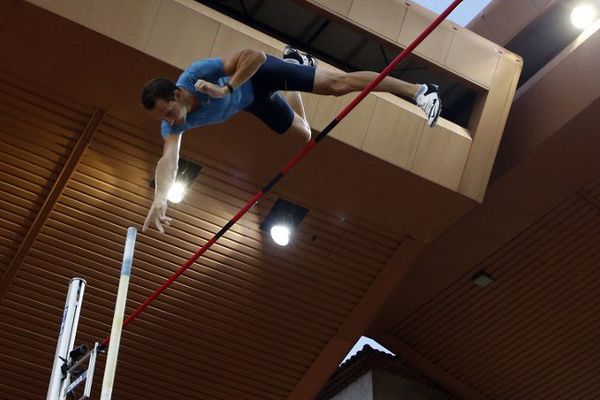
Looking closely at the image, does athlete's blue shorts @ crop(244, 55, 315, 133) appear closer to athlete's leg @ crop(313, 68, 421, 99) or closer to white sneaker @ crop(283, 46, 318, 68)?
athlete's leg @ crop(313, 68, 421, 99)

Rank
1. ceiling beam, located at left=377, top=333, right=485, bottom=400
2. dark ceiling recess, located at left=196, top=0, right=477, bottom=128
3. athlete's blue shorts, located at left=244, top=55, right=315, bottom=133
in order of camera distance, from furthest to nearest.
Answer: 1. ceiling beam, located at left=377, top=333, right=485, bottom=400
2. dark ceiling recess, located at left=196, top=0, right=477, bottom=128
3. athlete's blue shorts, located at left=244, top=55, right=315, bottom=133

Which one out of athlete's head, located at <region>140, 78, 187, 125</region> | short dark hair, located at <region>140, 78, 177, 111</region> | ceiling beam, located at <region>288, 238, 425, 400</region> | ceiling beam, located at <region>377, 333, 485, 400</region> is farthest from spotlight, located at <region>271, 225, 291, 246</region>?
short dark hair, located at <region>140, 78, 177, 111</region>

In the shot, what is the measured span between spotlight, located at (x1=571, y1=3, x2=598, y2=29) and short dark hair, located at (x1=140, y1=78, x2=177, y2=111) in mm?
4903

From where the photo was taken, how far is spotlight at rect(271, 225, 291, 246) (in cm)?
909

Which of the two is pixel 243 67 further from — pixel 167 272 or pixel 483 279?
pixel 483 279

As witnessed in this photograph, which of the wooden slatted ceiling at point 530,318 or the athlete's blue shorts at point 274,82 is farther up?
the wooden slatted ceiling at point 530,318

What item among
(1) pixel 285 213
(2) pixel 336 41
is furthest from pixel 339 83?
(2) pixel 336 41

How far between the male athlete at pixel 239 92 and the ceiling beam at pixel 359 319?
3.66 metres

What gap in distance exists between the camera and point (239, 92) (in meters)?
5.71

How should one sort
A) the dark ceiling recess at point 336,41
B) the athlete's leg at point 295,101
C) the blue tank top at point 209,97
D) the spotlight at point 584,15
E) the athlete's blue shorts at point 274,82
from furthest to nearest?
the dark ceiling recess at point 336,41
the spotlight at point 584,15
the athlete's leg at point 295,101
the athlete's blue shorts at point 274,82
the blue tank top at point 209,97

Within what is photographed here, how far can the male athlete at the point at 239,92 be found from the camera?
5.39 metres

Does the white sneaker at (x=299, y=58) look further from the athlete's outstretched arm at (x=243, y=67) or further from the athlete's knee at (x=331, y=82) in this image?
the athlete's outstretched arm at (x=243, y=67)

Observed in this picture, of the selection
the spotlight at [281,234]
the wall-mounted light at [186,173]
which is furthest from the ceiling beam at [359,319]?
the wall-mounted light at [186,173]

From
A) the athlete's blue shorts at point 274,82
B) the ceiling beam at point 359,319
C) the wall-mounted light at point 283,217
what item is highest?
the wall-mounted light at point 283,217
